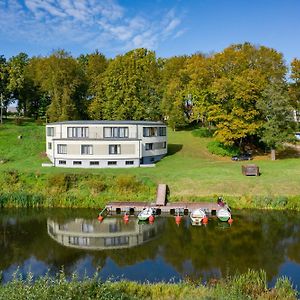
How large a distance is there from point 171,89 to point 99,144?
3401 centimetres

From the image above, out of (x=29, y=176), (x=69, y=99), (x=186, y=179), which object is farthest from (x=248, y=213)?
Answer: (x=69, y=99)

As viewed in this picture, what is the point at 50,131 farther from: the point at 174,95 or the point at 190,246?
the point at 190,246

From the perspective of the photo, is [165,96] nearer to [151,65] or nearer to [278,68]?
[151,65]

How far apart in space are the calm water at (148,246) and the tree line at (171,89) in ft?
87.1

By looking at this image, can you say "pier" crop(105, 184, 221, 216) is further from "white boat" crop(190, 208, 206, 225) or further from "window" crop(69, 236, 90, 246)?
"window" crop(69, 236, 90, 246)

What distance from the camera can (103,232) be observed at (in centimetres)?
3903

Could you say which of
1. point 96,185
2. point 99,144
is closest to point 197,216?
point 96,185

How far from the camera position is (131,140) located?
61.2 metres

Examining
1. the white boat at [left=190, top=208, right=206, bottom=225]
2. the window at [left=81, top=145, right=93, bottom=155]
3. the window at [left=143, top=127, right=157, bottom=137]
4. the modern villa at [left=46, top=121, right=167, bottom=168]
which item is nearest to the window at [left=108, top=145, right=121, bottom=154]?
the modern villa at [left=46, top=121, right=167, bottom=168]

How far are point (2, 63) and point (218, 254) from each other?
3304 inches

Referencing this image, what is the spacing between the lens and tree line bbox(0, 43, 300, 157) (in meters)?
67.3

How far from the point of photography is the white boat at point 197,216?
40.9 m

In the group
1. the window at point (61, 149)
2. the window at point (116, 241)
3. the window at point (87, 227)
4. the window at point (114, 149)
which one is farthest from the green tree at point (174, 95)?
the window at point (116, 241)

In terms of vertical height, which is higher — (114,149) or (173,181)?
(114,149)
